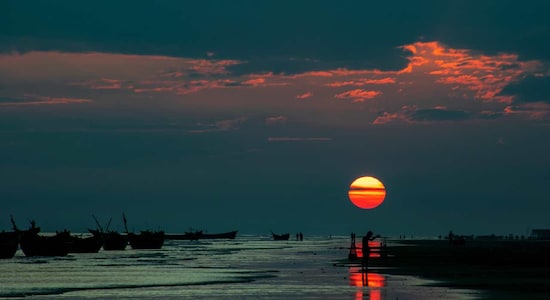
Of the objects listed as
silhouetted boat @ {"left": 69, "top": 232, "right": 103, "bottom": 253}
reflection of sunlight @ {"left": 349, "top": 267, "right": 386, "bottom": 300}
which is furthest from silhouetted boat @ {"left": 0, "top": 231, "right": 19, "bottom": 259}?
reflection of sunlight @ {"left": 349, "top": 267, "right": 386, "bottom": 300}

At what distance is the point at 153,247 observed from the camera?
449ft

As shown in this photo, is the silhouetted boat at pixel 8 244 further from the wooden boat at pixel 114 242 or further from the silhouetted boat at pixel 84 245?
the wooden boat at pixel 114 242

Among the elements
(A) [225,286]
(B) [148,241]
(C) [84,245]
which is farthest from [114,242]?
(A) [225,286]

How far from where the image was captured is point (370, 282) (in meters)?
42.5

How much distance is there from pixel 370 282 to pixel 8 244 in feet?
199

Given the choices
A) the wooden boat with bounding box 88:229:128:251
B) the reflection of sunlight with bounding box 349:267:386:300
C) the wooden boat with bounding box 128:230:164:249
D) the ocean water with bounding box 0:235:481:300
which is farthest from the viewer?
the wooden boat with bounding box 128:230:164:249

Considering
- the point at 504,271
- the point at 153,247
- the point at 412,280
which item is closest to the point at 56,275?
the point at 412,280

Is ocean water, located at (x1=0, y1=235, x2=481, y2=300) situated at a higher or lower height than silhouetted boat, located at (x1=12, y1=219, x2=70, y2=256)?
lower

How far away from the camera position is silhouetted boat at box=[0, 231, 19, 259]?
91688mm

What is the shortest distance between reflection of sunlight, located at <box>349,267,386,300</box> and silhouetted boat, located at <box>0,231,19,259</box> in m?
51.4

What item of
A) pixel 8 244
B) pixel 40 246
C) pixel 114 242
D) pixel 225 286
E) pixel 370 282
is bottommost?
pixel 225 286

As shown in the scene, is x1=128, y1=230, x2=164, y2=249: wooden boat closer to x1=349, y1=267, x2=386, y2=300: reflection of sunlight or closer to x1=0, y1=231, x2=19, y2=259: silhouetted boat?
x1=0, y1=231, x2=19, y2=259: silhouetted boat

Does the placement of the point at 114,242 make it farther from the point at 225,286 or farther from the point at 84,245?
the point at 225,286

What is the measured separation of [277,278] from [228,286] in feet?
19.5
